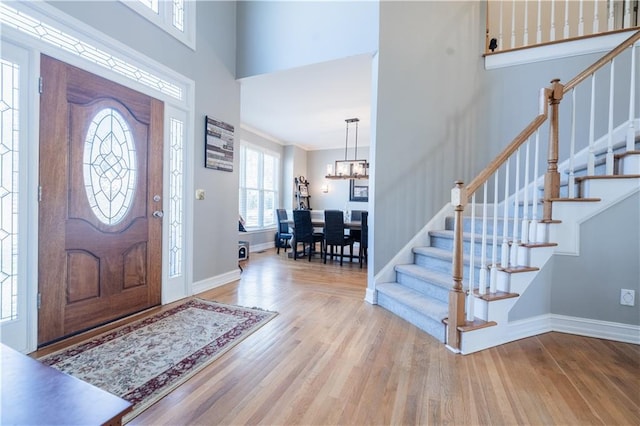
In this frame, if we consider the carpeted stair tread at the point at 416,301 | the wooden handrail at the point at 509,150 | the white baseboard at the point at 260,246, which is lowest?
the white baseboard at the point at 260,246

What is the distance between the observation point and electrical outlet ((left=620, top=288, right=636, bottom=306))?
7.00ft

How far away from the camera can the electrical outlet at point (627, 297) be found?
84.0 inches

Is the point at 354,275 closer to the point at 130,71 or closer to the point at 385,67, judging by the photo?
the point at 385,67

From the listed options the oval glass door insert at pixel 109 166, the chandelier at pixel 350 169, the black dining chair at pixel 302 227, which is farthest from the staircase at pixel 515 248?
the chandelier at pixel 350 169

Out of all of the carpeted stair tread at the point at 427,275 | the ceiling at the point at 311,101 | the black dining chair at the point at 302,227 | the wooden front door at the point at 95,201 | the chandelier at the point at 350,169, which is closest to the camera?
the wooden front door at the point at 95,201

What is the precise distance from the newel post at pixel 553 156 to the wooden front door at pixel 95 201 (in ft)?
11.4

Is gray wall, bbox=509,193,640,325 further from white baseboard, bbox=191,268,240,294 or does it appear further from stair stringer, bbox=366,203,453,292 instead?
white baseboard, bbox=191,268,240,294

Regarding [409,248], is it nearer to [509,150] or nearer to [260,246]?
[509,150]

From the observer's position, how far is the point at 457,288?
205 cm

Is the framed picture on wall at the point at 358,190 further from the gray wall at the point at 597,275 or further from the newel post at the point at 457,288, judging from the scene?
the newel post at the point at 457,288

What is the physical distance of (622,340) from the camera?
2.16 metres

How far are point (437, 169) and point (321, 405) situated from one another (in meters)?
2.81

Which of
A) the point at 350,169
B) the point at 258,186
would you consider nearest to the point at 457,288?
the point at 350,169

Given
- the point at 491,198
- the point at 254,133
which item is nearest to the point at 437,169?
the point at 491,198
